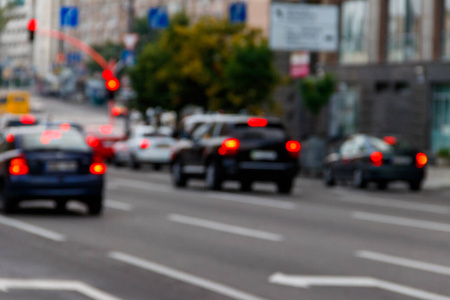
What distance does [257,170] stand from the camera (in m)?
26.3

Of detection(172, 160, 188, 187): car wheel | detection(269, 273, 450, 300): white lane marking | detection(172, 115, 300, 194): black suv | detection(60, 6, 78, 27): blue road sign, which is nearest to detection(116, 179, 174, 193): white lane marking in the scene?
detection(172, 160, 188, 187): car wheel

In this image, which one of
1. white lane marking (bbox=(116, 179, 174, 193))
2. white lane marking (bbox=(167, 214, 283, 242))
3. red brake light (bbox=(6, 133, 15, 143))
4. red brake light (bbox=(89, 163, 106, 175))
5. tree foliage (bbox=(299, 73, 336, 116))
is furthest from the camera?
tree foliage (bbox=(299, 73, 336, 116))

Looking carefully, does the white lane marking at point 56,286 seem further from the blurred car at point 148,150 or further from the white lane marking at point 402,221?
the blurred car at point 148,150

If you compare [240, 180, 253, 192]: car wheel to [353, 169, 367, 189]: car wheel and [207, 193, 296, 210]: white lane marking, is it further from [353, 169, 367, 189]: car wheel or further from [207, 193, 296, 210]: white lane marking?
[353, 169, 367, 189]: car wheel

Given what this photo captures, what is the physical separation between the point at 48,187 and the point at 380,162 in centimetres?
1176

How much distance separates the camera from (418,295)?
10.3 meters

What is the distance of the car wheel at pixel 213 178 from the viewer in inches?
1056

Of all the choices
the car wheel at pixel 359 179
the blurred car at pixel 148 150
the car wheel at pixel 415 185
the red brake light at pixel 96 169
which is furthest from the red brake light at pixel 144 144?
the red brake light at pixel 96 169

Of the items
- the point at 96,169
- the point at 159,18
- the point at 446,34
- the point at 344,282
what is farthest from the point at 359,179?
the point at 159,18

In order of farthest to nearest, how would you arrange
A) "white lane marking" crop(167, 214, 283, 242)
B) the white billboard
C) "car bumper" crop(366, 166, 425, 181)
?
the white billboard
"car bumper" crop(366, 166, 425, 181)
"white lane marking" crop(167, 214, 283, 242)

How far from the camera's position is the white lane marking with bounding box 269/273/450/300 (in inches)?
415

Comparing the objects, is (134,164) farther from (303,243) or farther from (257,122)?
(303,243)

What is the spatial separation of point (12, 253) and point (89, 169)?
230 inches

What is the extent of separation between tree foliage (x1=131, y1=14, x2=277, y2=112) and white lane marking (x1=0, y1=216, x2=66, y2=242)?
28.3 meters
